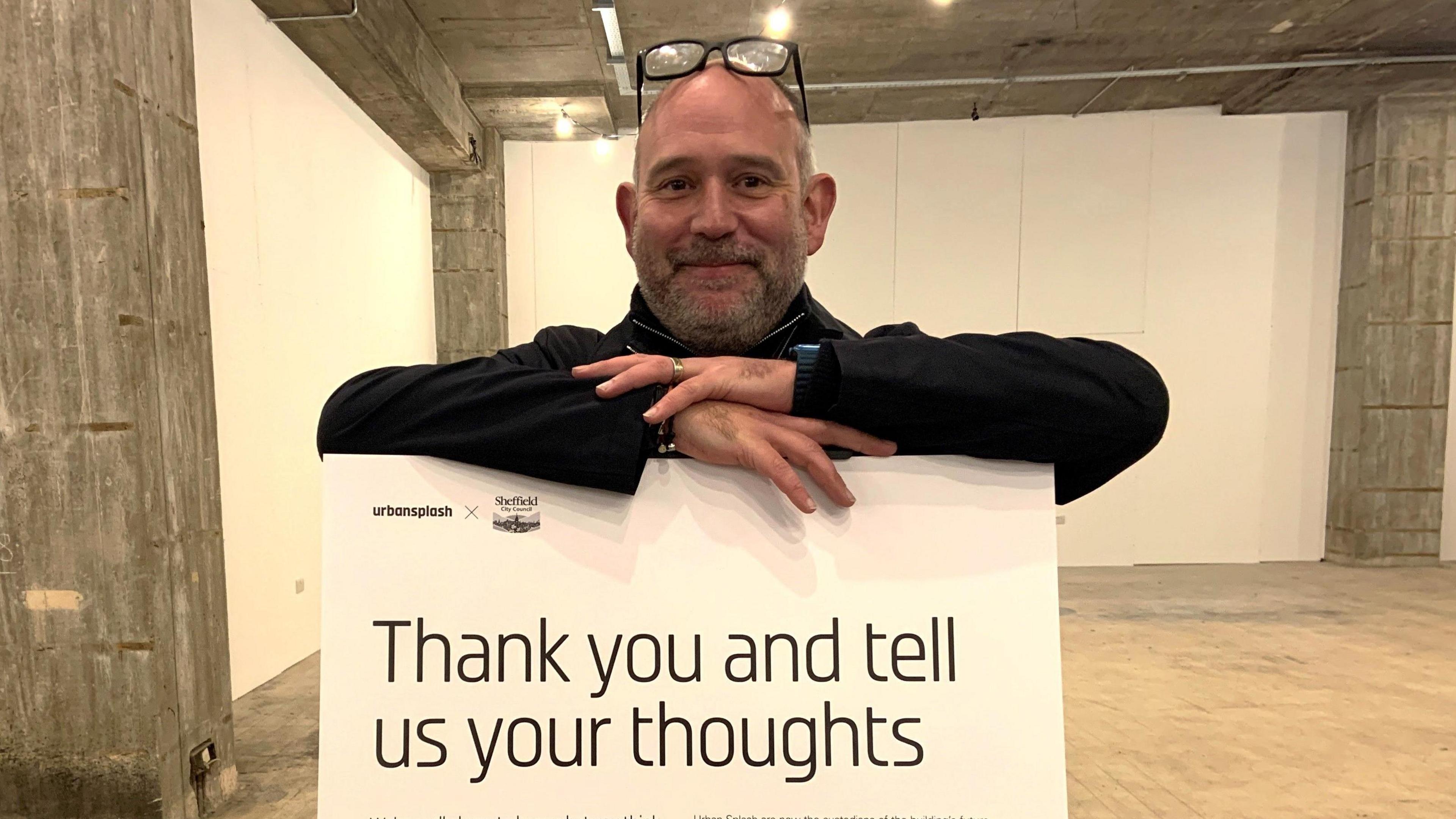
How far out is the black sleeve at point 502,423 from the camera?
81cm

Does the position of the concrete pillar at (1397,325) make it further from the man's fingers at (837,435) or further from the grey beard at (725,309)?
the man's fingers at (837,435)

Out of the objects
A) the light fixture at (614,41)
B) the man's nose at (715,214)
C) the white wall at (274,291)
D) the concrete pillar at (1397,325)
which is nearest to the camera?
the man's nose at (715,214)

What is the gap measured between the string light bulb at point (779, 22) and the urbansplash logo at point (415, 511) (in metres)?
4.20

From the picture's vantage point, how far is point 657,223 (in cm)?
107

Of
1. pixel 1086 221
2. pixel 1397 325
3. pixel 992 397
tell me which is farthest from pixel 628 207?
pixel 1397 325

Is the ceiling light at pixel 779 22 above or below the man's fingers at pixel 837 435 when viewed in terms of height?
above

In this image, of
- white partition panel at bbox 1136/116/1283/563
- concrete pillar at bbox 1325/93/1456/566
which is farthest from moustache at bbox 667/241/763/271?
concrete pillar at bbox 1325/93/1456/566

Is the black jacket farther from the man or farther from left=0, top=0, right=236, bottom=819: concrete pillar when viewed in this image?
left=0, top=0, right=236, bottom=819: concrete pillar

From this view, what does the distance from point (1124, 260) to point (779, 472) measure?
567 cm

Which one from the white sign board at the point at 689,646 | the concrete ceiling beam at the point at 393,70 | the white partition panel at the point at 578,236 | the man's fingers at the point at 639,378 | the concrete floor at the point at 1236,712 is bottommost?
the concrete floor at the point at 1236,712

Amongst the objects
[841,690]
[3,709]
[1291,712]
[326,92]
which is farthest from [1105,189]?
[3,709]

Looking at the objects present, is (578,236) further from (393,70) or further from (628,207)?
(628,207)

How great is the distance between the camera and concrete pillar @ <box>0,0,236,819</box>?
181cm

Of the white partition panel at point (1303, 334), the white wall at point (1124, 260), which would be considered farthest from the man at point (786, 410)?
the white partition panel at point (1303, 334)
